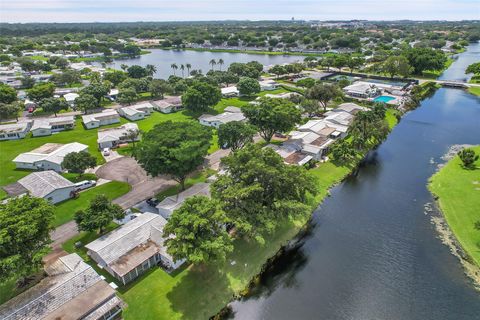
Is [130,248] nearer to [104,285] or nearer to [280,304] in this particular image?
[104,285]

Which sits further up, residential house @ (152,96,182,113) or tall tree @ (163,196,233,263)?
tall tree @ (163,196,233,263)

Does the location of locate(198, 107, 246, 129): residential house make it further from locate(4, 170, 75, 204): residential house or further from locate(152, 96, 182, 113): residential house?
locate(4, 170, 75, 204): residential house

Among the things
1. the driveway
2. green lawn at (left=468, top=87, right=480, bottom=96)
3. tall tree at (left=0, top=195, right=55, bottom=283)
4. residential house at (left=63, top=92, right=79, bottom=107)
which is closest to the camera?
tall tree at (left=0, top=195, right=55, bottom=283)

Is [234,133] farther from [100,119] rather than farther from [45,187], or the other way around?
[100,119]

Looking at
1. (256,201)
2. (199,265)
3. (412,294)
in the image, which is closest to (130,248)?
(199,265)

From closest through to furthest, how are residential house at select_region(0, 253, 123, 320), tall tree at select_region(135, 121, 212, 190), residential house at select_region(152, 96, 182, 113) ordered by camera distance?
residential house at select_region(0, 253, 123, 320) → tall tree at select_region(135, 121, 212, 190) → residential house at select_region(152, 96, 182, 113)

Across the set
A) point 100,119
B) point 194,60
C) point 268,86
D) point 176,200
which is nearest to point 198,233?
point 176,200

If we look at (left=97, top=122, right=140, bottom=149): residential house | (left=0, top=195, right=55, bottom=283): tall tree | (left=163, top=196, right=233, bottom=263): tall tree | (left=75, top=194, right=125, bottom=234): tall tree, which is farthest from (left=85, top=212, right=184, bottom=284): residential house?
(left=97, top=122, right=140, bottom=149): residential house

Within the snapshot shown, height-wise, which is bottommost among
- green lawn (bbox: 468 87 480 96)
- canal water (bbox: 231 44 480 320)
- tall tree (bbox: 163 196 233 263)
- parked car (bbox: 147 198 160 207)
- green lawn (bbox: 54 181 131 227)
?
canal water (bbox: 231 44 480 320)
